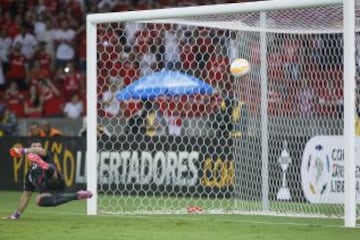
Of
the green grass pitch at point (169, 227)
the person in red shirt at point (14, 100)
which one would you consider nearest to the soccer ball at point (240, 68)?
the green grass pitch at point (169, 227)

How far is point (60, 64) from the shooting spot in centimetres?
2656

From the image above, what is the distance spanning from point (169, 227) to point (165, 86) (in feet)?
19.4

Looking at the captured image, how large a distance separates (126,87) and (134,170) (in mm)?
1511

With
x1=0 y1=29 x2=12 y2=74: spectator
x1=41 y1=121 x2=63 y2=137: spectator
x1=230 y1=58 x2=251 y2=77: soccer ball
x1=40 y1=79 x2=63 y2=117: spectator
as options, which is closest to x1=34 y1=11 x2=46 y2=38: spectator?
x1=0 y1=29 x2=12 y2=74: spectator

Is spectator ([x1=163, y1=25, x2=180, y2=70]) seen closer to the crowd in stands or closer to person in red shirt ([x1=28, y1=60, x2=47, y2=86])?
the crowd in stands

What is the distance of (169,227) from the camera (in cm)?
1295

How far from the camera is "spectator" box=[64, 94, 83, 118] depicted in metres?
24.4

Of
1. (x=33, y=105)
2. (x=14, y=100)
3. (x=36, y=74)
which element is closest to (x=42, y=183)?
(x=33, y=105)

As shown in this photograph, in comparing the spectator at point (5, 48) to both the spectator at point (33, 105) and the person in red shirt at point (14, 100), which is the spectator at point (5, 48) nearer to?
the person in red shirt at point (14, 100)

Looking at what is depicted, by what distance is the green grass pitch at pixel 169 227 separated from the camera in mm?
11859

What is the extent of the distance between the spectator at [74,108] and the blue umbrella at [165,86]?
5.19m

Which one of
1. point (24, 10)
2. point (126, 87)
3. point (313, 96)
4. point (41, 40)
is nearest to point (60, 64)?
point (41, 40)

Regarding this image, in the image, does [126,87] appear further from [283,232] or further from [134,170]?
[283,232]

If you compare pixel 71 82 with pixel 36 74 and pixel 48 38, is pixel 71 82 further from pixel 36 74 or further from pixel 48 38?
pixel 48 38
